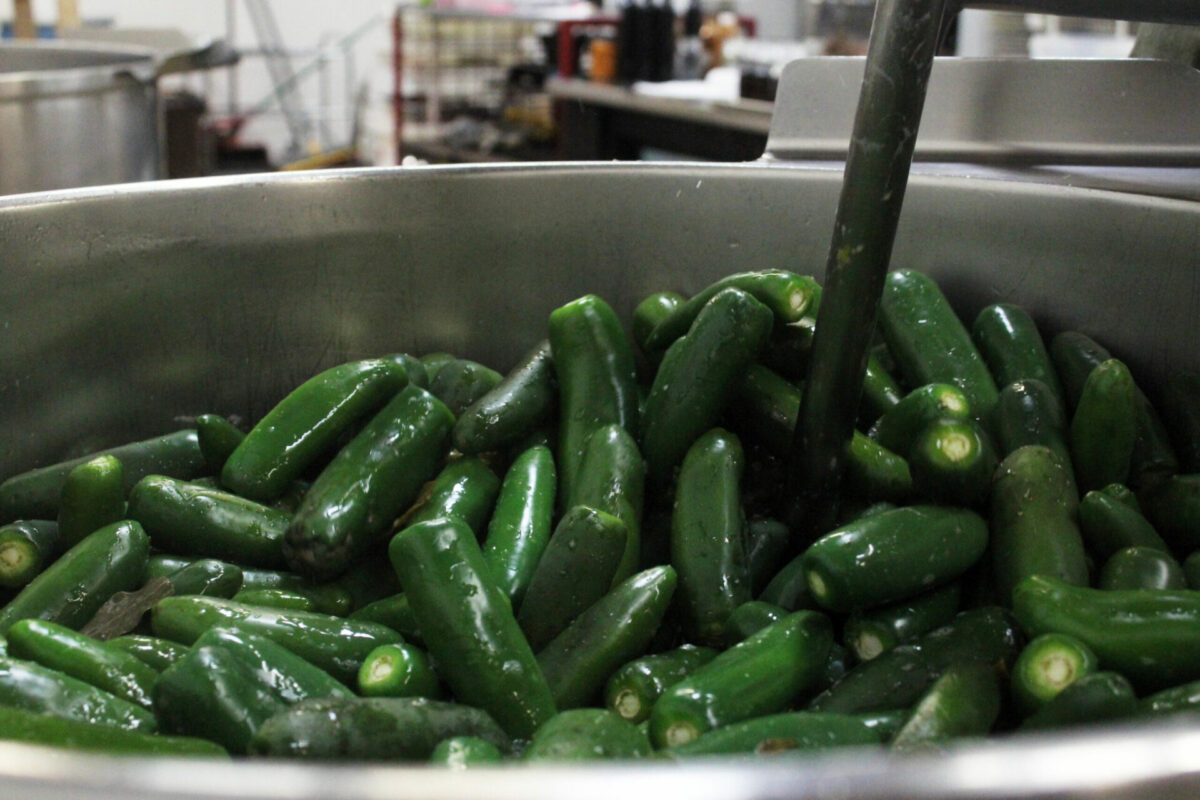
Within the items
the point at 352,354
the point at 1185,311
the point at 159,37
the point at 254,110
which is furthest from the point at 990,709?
the point at 254,110

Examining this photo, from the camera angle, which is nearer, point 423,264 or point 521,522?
point 521,522

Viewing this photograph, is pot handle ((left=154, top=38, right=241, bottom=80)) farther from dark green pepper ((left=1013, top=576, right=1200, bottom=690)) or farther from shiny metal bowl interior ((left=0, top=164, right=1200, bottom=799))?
dark green pepper ((left=1013, top=576, right=1200, bottom=690))

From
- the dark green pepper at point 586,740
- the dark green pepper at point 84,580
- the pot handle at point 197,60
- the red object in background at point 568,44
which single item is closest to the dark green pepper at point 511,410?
the dark green pepper at point 84,580

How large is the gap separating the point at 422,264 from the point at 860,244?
49 centimetres

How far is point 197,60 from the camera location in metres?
2.06

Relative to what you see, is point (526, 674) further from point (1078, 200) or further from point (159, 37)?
point (159, 37)

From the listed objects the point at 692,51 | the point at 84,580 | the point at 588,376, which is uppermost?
the point at 692,51

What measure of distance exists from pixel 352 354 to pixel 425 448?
0.25m

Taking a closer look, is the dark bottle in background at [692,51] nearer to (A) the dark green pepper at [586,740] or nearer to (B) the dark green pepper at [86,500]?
(B) the dark green pepper at [86,500]

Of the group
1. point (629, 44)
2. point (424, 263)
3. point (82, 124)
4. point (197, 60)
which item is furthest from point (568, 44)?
point (424, 263)

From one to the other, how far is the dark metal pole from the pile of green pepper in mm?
35

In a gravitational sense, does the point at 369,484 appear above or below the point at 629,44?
below

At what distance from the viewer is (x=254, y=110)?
6.30 metres

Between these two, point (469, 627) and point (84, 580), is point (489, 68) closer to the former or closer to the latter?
point (84, 580)
